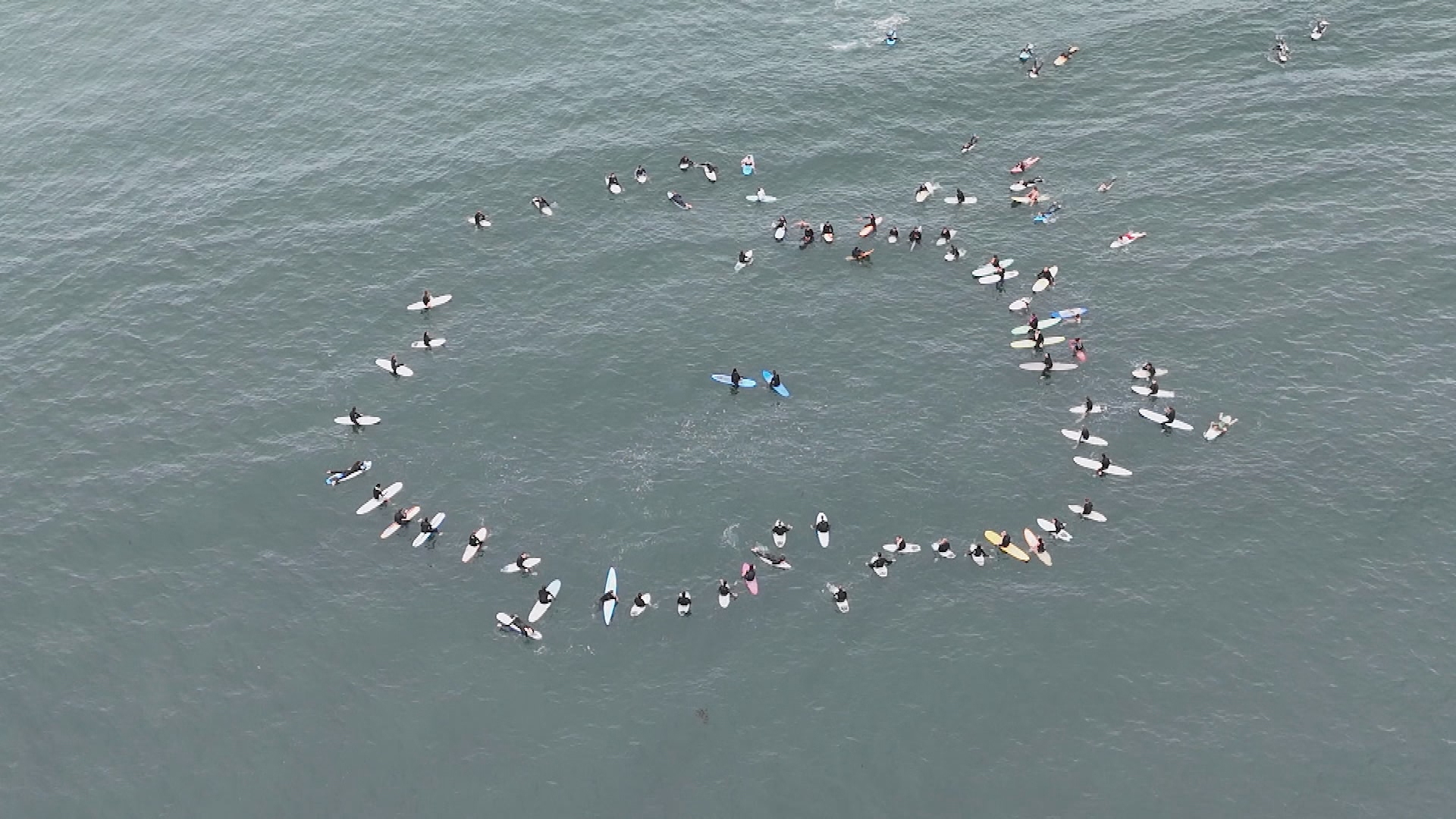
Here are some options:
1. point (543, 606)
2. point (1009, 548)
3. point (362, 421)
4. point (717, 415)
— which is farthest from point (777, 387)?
point (362, 421)

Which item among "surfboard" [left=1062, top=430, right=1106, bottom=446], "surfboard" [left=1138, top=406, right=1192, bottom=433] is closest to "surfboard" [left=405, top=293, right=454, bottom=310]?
"surfboard" [left=1062, top=430, right=1106, bottom=446]

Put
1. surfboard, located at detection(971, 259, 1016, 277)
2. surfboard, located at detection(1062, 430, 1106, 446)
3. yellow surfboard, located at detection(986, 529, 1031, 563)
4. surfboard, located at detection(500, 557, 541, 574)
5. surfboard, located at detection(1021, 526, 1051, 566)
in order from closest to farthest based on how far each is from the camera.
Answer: surfboard, located at detection(1021, 526, 1051, 566), yellow surfboard, located at detection(986, 529, 1031, 563), surfboard, located at detection(500, 557, 541, 574), surfboard, located at detection(1062, 430, 1106, 446), surfboard, located at detection(971, 259, 1016, 277)

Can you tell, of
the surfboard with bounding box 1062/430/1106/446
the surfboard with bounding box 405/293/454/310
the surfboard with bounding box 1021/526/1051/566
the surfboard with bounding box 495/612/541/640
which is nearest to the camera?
the surfboard with bounding box 495/612/541/640

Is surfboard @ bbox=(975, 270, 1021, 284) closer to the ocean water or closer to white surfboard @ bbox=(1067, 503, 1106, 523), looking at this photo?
the ocean water

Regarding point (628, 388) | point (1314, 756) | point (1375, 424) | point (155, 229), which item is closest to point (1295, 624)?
point (1314, 756)

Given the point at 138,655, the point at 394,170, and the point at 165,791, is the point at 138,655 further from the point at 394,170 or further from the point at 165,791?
the point at 394,170

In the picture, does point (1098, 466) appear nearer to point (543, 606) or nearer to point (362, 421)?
point (543, 606)

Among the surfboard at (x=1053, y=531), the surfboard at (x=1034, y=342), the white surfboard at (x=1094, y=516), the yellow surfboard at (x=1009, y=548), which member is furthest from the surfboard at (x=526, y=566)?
the surfboard at (x=1034, y=342)

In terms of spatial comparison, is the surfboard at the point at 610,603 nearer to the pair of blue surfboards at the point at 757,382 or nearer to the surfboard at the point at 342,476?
the pair of blue surfboards at the point at 757,382
